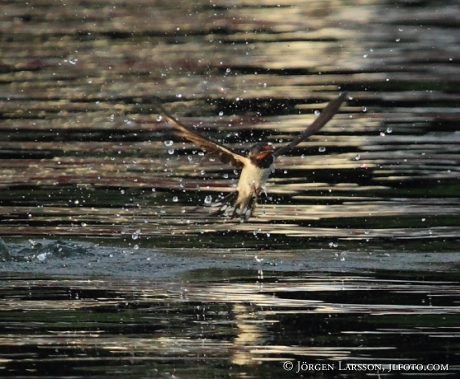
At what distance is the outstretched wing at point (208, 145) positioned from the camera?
9383 millimetres

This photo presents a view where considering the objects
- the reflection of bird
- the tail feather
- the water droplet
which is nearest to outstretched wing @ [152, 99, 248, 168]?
the reflection of bird

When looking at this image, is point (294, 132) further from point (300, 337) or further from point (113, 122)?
point (300, 337)

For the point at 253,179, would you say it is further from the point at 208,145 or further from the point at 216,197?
the point at 216,197

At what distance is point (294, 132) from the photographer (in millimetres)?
Answer: 15234

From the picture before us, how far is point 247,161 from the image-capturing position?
32.6ft

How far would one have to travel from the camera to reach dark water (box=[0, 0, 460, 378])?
26.8 feet

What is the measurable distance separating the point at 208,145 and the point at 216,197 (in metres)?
3.17

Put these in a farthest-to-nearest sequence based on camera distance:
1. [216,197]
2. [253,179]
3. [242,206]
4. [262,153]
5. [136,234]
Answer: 1. [216,197]
2. [136,234]
3. [242,206]
4. [253,179]
5. [262,153]

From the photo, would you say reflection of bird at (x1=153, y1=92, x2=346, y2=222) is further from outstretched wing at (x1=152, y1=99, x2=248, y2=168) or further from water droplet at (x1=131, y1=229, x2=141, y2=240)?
water droplet at (x1=131, y1=229, x2=141, y2=240)

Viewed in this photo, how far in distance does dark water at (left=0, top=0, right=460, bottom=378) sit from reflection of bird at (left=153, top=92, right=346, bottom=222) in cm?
47

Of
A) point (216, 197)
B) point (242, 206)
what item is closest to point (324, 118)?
point (242, 206)

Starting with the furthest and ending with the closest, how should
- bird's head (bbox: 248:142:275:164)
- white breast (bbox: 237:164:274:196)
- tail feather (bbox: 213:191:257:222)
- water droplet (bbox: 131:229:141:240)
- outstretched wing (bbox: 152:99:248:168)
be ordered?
water droplet (bbox: 131:229:141:240) → tail feather (bbox: 213:191:257:222) → white breast (bbox: 237:164:274:196) → bird's head (bbox: 248:142:275:164) → outstretched wing (bbox: 152:99:248:168)

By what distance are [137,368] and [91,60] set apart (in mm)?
14093

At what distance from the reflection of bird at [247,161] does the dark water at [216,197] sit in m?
0.47
